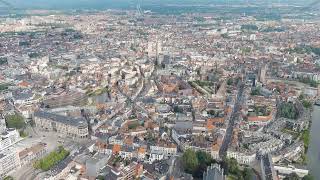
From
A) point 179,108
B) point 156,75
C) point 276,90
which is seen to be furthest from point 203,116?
point 156,75

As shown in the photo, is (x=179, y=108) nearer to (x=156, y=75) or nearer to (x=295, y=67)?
(x=156, y=75)

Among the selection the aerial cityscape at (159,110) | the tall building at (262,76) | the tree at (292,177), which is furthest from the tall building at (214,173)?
the tall building at (262,76)

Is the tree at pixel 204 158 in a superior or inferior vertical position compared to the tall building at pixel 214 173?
inferior

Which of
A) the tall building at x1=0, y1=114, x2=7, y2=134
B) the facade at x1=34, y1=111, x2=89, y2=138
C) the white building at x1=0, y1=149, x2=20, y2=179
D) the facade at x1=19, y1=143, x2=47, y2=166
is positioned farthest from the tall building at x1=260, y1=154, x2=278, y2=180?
the tall building at x1=0, y1=114, x2=7, y2=134

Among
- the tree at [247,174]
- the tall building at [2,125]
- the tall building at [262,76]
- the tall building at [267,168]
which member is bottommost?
the tree at [247,174]

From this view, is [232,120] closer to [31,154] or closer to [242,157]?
[242,157]

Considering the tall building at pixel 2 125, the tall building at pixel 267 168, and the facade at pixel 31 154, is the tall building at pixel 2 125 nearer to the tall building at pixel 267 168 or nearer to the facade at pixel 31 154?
the facade at pixel 31 154

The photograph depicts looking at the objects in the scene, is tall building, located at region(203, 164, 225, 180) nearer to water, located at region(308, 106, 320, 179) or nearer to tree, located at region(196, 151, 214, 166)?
tree, located at region(196, 151, 214, 166)
